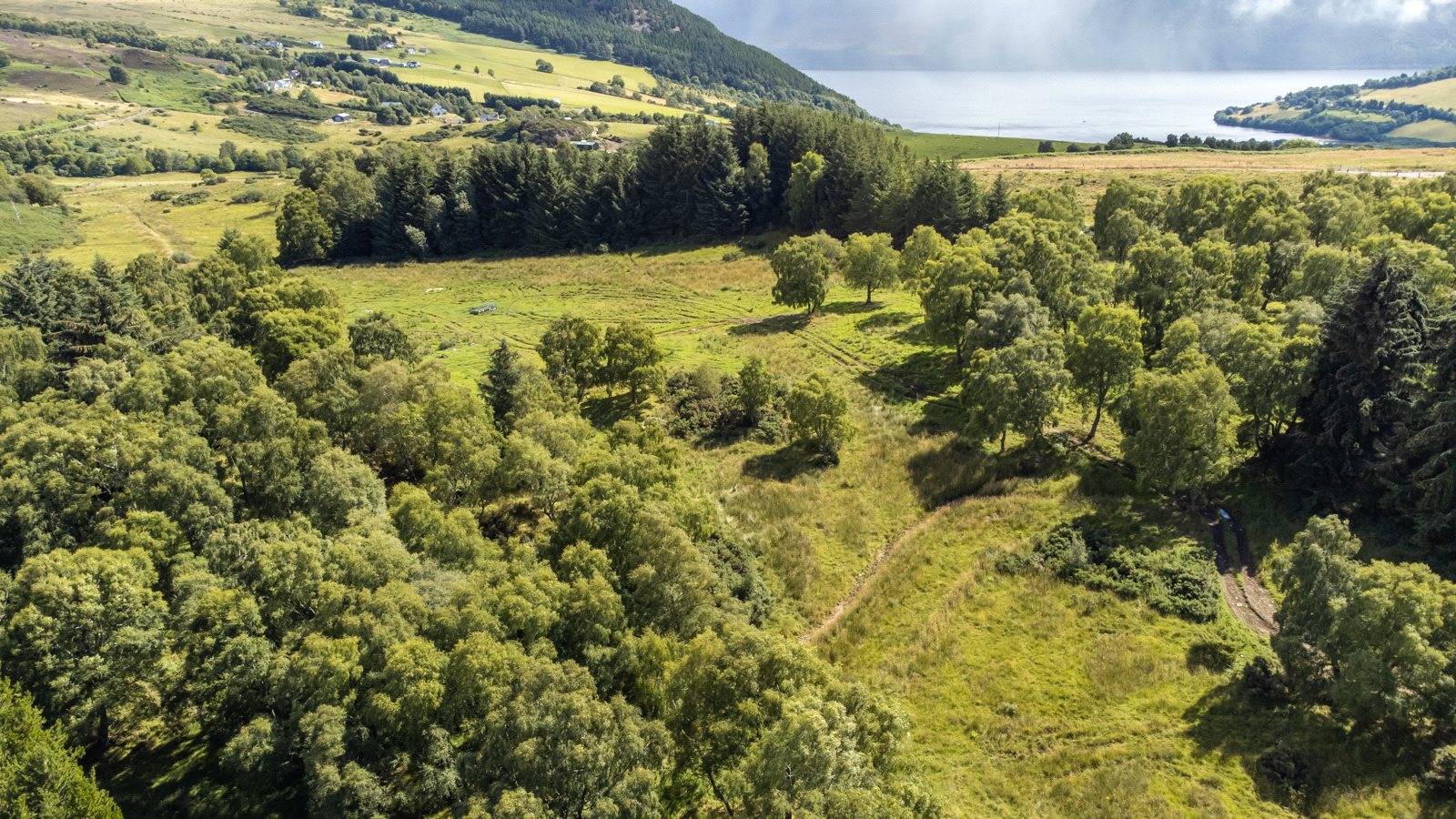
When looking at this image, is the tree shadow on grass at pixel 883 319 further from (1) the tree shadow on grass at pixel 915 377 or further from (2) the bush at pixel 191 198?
(2) the bush at pixel 191 198

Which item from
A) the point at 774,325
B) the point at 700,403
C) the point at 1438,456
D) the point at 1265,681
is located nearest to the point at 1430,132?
the point at 774,325

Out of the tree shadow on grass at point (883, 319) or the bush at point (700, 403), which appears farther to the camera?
the tree shadow on grass at point (883, 319)

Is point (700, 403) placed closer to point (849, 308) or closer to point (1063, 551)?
point (1063, 551)

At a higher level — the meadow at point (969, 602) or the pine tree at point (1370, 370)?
the pine tree at point (1370, 370)

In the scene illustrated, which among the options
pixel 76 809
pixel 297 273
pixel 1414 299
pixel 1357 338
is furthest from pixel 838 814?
pixel 297 273

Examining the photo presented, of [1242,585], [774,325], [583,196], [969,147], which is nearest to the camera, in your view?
[1242,585]

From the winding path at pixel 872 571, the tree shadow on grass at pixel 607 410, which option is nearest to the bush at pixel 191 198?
the tree shadow on grass at pixel 607 410
